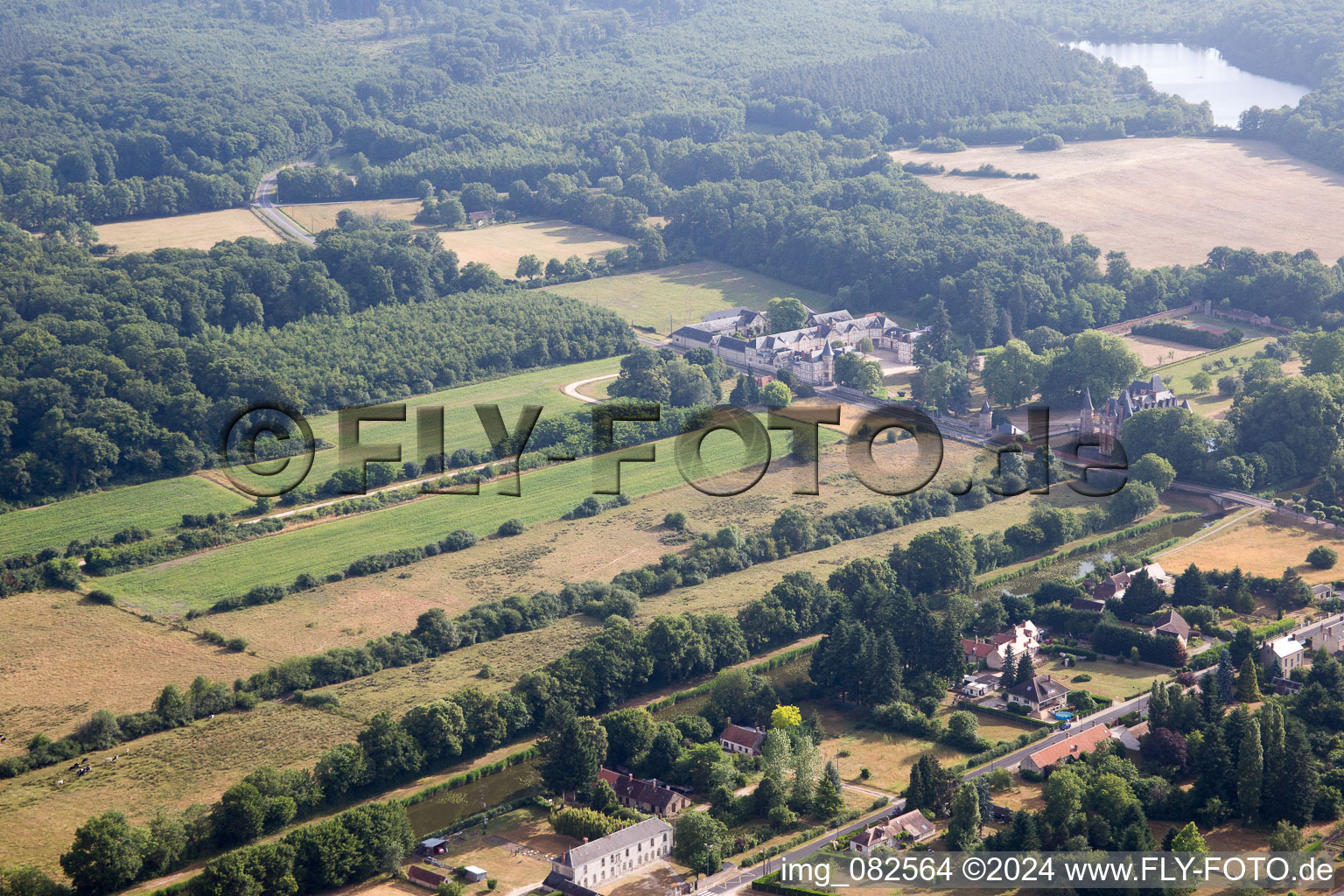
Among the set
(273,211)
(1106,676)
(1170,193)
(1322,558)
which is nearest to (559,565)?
(1106,676)

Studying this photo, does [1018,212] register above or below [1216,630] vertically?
above

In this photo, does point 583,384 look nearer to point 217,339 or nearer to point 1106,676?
point 217,339

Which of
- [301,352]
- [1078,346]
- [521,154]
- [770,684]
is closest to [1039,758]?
[770,684]

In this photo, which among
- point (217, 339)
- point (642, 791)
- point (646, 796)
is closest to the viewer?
point (646, 796)

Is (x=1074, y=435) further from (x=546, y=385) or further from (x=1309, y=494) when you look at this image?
(x=546, y=385)

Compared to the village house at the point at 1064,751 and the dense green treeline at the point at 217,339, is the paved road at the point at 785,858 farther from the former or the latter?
the dense green treeline at the point at 217,339

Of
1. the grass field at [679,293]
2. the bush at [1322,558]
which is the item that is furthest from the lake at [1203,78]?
the bush at [1322,558]
